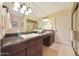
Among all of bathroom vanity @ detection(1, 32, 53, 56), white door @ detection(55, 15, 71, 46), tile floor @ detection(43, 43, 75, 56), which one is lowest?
tile floor @ detection(43, 43, 75, 56)

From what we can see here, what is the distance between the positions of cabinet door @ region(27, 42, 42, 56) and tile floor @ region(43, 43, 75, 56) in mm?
73

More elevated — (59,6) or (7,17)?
(59,6)

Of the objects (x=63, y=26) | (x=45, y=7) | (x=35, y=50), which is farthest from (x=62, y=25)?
(x=35, y=50)

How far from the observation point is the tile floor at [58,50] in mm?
1582

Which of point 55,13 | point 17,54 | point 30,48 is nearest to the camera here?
point 17,54

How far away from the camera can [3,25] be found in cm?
154

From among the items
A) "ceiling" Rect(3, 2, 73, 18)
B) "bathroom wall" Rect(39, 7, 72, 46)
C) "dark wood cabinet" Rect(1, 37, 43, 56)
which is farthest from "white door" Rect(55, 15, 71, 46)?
"dark wood cabinet" Rect(1, 37, 43, 56)

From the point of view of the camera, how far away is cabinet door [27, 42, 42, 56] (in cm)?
155

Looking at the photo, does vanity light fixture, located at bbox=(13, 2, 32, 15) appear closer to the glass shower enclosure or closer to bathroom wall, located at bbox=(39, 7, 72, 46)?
bathroom wall, located at bbox=(39, 7, 72, 46)

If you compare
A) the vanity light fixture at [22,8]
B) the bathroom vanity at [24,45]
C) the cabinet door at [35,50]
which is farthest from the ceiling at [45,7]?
the cabinet door at [35,50]

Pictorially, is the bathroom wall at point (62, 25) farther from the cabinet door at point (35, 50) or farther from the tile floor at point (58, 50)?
the cabinet door at point (35, 50)

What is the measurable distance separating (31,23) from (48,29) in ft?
→ 0.84

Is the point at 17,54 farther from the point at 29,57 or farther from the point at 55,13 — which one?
the point at 55,13

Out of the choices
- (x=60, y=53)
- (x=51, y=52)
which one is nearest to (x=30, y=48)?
(x=51, y=52)
